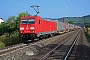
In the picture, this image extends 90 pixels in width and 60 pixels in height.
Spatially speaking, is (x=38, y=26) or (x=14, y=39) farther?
(x=14, y=39)

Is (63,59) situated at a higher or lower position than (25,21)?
lower

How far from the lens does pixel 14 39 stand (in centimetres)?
2644

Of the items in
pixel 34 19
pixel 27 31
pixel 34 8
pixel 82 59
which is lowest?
pixel 82 59

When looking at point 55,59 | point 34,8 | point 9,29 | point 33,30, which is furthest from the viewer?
point 9,29

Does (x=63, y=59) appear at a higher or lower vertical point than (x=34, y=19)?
lower

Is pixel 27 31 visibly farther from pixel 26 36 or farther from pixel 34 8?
pixel 34 8

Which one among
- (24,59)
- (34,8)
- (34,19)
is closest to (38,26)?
(34,19)

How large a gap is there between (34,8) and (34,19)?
370cm

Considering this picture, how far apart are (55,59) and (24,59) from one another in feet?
6.91

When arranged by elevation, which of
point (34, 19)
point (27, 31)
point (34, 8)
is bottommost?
point (27, 31)

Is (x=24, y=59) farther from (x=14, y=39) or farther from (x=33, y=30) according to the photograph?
(x=14, y=39)

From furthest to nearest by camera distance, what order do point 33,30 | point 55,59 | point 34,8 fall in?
1. point 34,8
2. point 33,30
3. point 55,59

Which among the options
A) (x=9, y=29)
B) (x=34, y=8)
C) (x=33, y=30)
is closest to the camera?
(x=33, y=30)

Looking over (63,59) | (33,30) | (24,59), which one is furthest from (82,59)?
(33,30)
